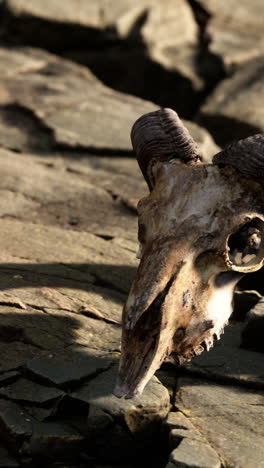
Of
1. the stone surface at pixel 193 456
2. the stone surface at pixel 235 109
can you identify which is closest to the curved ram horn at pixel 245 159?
the stone surface at pixel 193 456

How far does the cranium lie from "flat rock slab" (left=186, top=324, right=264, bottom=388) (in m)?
0.30

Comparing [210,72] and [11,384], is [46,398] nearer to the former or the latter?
[11,384]

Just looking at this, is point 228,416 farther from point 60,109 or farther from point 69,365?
point 60,109

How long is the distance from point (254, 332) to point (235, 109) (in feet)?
17.3

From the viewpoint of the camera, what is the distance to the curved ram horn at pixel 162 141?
15.9ft

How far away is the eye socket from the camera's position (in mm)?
4488

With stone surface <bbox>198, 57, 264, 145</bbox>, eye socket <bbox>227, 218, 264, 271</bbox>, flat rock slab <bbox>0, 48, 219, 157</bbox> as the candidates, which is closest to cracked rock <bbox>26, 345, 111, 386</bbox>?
eye socket <bbox>227, 218, 264, 271</bbox>

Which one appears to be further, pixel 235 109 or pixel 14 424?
pixel 235 109

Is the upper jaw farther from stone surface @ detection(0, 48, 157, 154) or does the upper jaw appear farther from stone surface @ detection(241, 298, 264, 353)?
stone surface @ detection(0, 48, 157, 154)

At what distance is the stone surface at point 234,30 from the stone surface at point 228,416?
6625mm

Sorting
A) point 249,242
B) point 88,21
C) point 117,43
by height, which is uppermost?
point 249,242

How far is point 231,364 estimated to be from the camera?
4578 mm

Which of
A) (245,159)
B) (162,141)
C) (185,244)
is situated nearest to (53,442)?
(185,244)

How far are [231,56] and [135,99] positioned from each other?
1527mm
